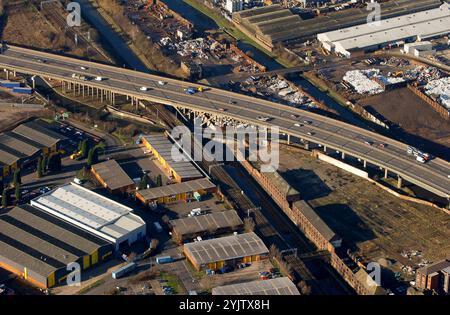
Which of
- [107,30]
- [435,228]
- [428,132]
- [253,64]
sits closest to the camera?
[435,228]

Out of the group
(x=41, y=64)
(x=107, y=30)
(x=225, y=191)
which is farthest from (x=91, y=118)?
(x=107, y=30)

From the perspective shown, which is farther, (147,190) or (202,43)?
(202,43)

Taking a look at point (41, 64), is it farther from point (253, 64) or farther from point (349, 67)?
point (349, 67)

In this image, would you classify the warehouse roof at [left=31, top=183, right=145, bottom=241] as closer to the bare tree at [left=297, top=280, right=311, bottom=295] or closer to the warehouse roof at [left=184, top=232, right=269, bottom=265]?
the warehouse roof at [left=184, top=232, right=269, bottom=265]

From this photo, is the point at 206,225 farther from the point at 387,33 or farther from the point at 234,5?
the point at 234,5

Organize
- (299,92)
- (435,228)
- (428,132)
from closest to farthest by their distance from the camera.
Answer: (435,228) < (428,132) < (299,92)

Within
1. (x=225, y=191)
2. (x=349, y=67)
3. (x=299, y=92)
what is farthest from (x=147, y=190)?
(x=349, y=67)


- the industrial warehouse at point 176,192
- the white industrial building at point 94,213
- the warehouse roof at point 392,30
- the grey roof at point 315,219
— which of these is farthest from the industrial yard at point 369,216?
the warehouse roof at point 392,30
